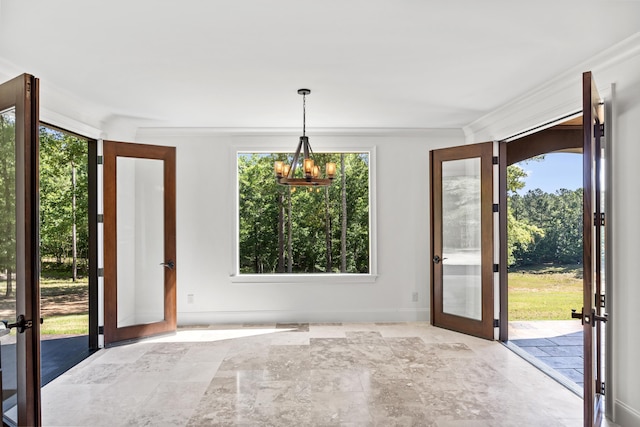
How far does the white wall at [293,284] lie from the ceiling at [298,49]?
121 cm

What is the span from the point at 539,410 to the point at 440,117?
3212mm

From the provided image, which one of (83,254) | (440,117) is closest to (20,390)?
(440,117)

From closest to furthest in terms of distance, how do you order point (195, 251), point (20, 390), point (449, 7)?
point (20, 390) < point (449, 7) < point (195, 251)

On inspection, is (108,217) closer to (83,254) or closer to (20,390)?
(20,390)

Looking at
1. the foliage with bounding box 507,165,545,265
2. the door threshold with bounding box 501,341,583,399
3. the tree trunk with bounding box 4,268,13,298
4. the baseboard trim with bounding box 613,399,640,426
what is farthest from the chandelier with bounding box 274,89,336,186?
the foliage with bounding box 507,165,545,265

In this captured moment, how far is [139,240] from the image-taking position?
5074 mm

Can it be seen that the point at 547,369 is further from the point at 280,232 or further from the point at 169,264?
the point at 280,232

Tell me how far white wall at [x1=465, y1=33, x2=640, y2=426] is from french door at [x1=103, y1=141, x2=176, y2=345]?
431 centimetres

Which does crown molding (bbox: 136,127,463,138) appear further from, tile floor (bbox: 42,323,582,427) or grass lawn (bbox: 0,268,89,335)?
grass lawn (bbox: 0,268,89,335)

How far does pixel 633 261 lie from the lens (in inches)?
114

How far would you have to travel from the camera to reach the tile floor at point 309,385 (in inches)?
121

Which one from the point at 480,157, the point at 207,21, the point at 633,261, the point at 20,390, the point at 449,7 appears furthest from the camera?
the point at 480,157

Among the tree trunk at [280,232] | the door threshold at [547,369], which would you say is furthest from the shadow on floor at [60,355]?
the door threshold at [547,369]

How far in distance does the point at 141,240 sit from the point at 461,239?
148 inches
